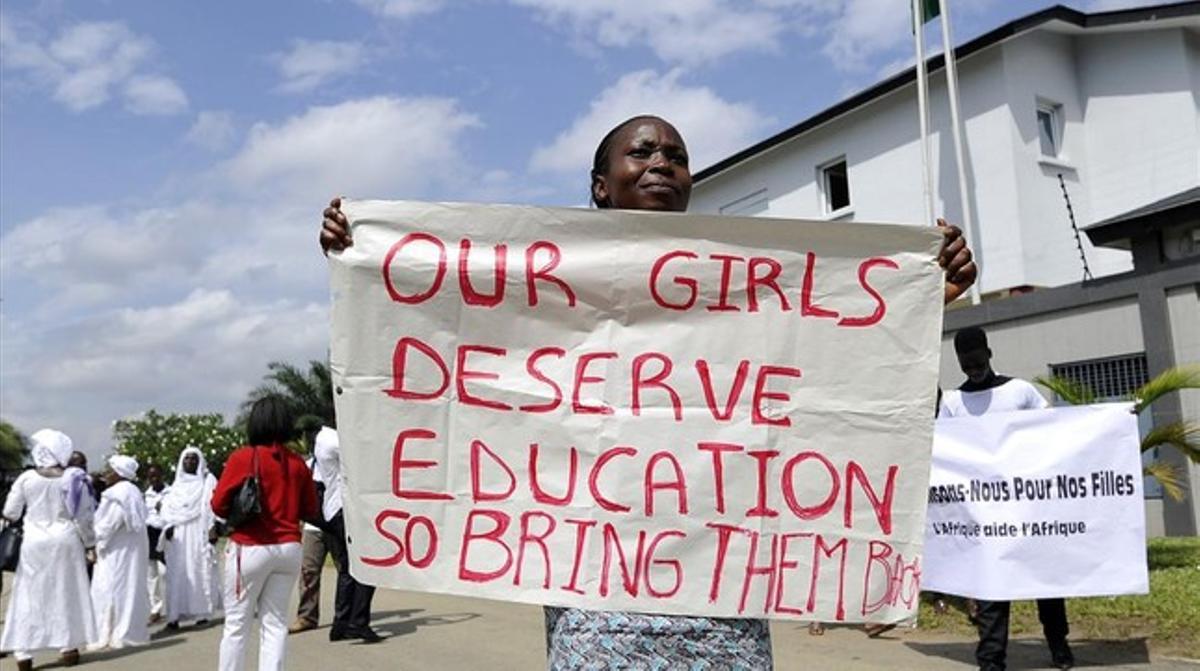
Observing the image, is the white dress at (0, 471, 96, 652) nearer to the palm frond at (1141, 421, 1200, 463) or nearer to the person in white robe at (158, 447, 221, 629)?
the person in white robe at (158, 447, 221, 629)

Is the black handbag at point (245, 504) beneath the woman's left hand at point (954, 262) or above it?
beneath

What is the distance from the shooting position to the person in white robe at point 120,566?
10180 millimetres

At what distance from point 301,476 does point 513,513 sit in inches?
189

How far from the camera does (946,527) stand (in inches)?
257

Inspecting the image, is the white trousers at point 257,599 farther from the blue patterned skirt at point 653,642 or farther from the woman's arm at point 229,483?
the blue patterned skirt at point 653,642

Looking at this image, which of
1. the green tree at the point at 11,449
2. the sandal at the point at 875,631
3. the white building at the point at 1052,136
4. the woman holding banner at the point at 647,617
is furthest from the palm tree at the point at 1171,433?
the green tree at the point at 11,449

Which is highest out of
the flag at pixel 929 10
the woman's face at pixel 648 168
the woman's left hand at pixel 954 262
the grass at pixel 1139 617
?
the flag at pixel 929 10

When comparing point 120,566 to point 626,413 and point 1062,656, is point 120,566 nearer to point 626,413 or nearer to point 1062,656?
point 1062,656

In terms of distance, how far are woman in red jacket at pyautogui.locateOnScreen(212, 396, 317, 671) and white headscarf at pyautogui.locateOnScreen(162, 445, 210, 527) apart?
5633 millimetres

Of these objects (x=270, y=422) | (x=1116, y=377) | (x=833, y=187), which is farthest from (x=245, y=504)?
(x=833, y=187)

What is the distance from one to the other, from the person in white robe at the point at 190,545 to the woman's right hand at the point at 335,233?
9.57 m

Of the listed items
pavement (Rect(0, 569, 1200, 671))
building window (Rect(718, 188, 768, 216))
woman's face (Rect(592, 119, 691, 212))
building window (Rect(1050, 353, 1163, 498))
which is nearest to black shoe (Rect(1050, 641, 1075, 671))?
pavement (Rect(0, 569, 1200, 671))

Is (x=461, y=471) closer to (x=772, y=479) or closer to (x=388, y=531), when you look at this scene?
(x=388, y=531)

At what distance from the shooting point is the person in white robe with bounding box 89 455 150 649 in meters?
10.2
